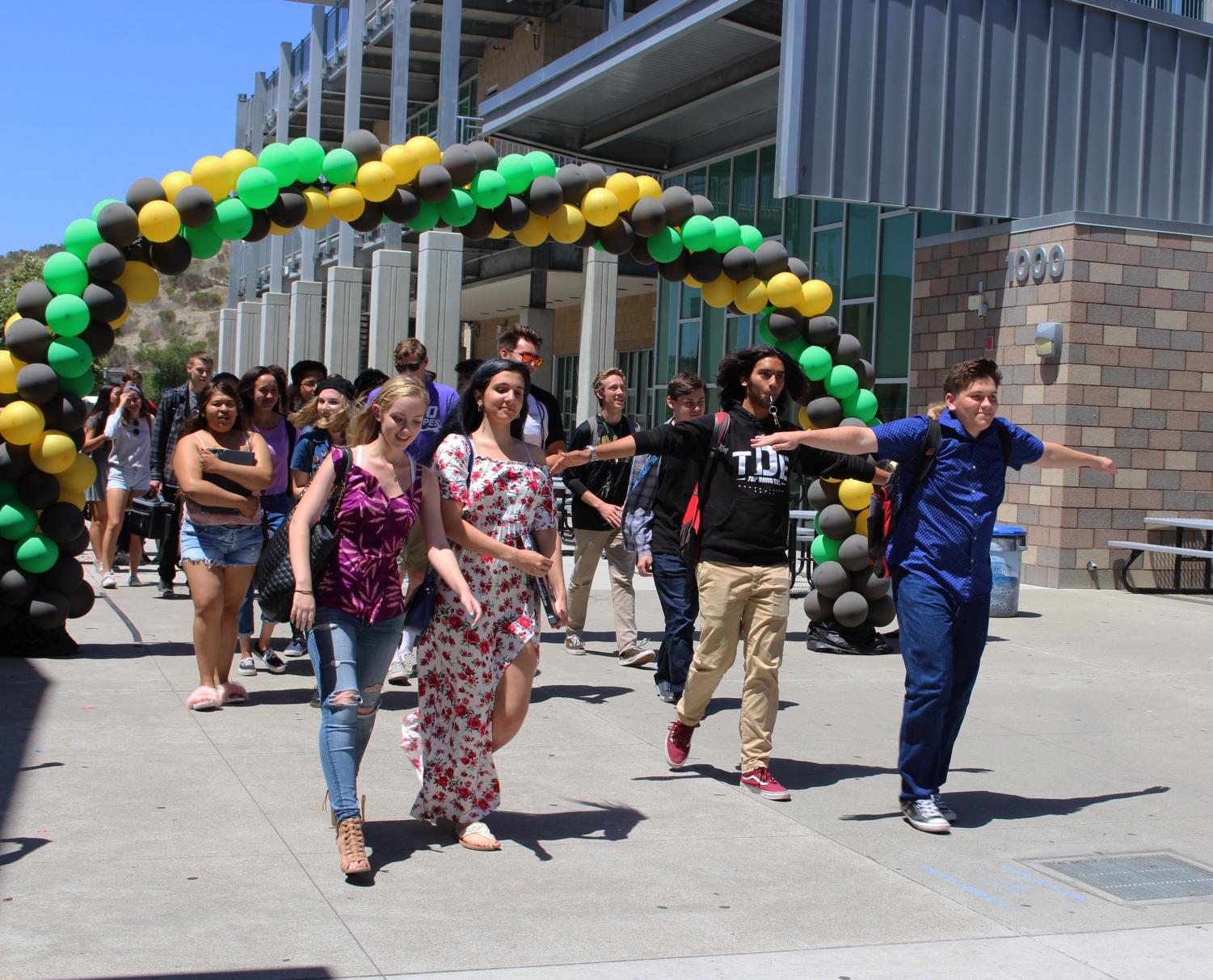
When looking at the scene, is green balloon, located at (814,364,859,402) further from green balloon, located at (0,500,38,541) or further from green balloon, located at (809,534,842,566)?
green balloon, located at (0,500,38,541)

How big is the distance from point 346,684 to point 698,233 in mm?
5982

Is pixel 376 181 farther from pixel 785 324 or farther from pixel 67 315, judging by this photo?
pixel 785 324

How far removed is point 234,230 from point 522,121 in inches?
537

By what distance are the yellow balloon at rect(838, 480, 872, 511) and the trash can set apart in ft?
7.62

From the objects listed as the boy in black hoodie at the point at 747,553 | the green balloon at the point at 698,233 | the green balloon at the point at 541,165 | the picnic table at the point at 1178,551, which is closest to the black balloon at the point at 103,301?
the green balloon at the point at 541,165

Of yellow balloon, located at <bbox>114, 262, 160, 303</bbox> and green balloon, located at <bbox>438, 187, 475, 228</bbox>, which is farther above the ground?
green balloon, located at <bbox>438, 187, 475, 228</bbox>

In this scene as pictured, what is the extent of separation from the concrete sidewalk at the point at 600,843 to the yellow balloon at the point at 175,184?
2.95m

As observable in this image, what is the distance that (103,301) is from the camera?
856 centimetres

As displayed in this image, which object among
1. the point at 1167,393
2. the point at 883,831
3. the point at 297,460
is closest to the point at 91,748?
Answer: the point at 297,460

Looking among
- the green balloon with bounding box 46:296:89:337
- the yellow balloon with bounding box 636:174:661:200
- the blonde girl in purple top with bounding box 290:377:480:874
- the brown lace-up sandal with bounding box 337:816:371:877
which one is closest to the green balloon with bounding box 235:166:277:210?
the green balloon with bounding box 46:296:89:337

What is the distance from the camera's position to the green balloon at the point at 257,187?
8.93 meters

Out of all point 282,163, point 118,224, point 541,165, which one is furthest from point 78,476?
point 541,165

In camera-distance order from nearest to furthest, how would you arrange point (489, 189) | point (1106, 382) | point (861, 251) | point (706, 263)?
point (489, 189)
point (706, 263)
point (1106, 382)
point (861, 251)

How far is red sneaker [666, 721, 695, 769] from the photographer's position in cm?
643
